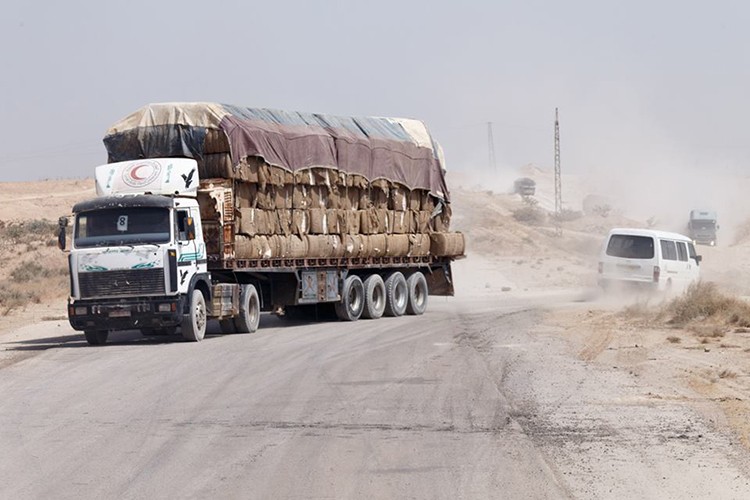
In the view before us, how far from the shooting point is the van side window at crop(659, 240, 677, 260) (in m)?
30.4

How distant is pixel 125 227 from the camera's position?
20.2 m

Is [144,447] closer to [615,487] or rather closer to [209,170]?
[615,487]

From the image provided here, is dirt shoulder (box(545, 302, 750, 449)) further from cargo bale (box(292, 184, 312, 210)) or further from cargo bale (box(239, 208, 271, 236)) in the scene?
cargo bale (box(239, 208, 271, 236))

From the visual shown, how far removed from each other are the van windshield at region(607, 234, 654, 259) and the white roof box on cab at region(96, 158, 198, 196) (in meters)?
13.5

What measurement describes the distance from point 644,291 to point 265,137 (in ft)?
40.1

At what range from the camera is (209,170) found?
22.0m

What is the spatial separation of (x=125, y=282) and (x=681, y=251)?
1757cm

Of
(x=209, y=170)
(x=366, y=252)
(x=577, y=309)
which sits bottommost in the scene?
(x=577, y=309)

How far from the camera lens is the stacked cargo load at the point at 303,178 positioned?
2189cm

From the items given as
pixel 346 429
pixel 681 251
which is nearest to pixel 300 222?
pixel 681 251

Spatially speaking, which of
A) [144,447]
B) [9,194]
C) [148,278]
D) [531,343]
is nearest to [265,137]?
[148,278]

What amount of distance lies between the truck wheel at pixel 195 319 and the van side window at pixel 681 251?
1559cm

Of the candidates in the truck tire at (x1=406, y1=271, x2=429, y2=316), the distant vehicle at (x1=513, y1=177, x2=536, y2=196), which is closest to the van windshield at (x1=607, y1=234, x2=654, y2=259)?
the truck tire at (x1=406, y1=271, x2=429, y2=316)

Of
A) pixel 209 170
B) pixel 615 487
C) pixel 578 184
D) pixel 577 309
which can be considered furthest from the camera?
pixel 578 184
